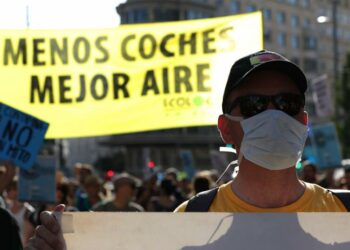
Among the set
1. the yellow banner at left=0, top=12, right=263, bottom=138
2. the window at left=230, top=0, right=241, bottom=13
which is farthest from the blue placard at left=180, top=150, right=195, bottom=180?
the window at left=230, top=0, right=241, bottom=13

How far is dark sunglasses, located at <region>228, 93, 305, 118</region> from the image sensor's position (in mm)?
2391

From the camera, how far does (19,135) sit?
240 inches

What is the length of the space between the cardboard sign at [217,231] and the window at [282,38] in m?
82.8

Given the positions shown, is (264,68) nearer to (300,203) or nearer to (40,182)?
(300,203)

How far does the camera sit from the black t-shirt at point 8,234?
3305 millimetres

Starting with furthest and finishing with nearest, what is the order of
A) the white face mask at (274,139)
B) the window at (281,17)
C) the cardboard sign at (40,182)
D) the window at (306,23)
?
the window at (306,23), the window at (281,17), the cardboard sign at (40,182), the white face mask at (274,139)

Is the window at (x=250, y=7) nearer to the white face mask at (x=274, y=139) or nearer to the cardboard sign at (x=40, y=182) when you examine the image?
the cardboard sign at (x=40, y=182)

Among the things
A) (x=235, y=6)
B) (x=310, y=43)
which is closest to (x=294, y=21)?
(x=310, y=43)

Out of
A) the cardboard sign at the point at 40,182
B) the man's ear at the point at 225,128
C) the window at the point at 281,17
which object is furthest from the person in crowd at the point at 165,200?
the window at the point at 281,17

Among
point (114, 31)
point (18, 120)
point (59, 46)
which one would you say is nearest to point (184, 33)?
point (114, 31)

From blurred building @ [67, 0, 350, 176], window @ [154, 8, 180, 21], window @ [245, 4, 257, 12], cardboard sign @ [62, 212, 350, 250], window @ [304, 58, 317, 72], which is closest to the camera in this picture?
cardboard sign @ [62, 212, 350, 250]

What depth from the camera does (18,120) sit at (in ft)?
19.8

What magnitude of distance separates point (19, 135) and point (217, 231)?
419 cm

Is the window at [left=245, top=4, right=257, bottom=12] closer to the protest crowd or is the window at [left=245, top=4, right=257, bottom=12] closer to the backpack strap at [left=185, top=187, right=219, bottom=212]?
the protest crowd
